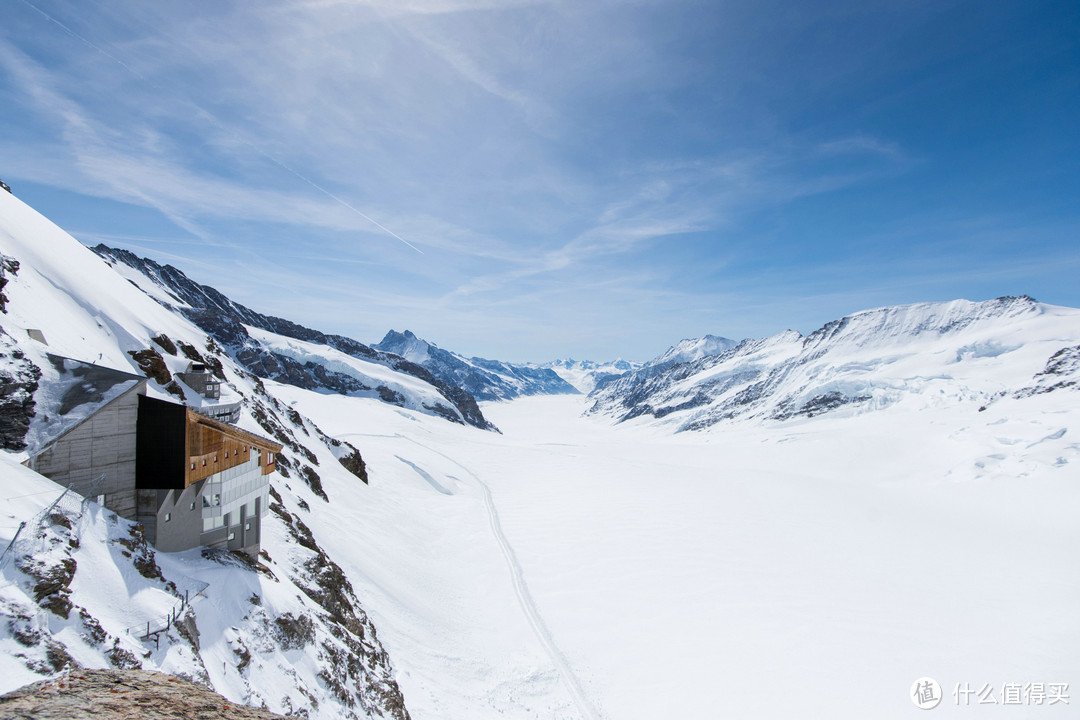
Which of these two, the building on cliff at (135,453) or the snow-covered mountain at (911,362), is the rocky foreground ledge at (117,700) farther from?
the snow-covered mountain at (911,362)

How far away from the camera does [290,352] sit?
473ft

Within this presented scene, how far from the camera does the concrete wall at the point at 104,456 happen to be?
10.1m

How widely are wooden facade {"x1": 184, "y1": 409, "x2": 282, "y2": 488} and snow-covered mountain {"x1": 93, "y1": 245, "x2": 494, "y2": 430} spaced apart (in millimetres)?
112858

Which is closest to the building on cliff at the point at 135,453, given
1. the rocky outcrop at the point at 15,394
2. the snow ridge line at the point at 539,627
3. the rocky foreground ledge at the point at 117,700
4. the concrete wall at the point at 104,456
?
the concrete wall at the point at 104,456

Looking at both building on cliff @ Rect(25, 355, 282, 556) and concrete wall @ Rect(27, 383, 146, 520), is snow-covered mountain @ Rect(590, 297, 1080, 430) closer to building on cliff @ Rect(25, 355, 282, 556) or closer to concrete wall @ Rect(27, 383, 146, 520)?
building on cliff @ Rect(25, 355, 282, 556)

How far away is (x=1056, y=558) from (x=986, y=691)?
18.7 meters

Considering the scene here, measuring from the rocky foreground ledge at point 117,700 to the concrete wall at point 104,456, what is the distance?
241 inches

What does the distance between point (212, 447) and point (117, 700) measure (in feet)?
27.1

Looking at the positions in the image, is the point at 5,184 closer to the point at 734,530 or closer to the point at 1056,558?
the point at 734,530

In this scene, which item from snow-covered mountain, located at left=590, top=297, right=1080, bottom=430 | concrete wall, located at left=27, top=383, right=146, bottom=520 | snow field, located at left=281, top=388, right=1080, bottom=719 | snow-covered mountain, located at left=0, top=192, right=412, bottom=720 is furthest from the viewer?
snow-covered mountain, located at left=590, top=297, right=1080, bottom=430

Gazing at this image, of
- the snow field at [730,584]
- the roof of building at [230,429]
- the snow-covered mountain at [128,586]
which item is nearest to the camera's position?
the snow-covered mountain at [128,586]

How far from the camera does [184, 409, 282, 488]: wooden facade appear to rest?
1160cm

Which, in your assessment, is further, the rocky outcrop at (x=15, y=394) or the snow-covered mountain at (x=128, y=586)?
the rocky outcrop at (x=15, y=394)

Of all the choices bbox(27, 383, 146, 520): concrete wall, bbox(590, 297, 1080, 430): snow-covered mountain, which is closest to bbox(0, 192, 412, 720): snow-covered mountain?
bbox(27, 383, 146, 520): concrete wall
